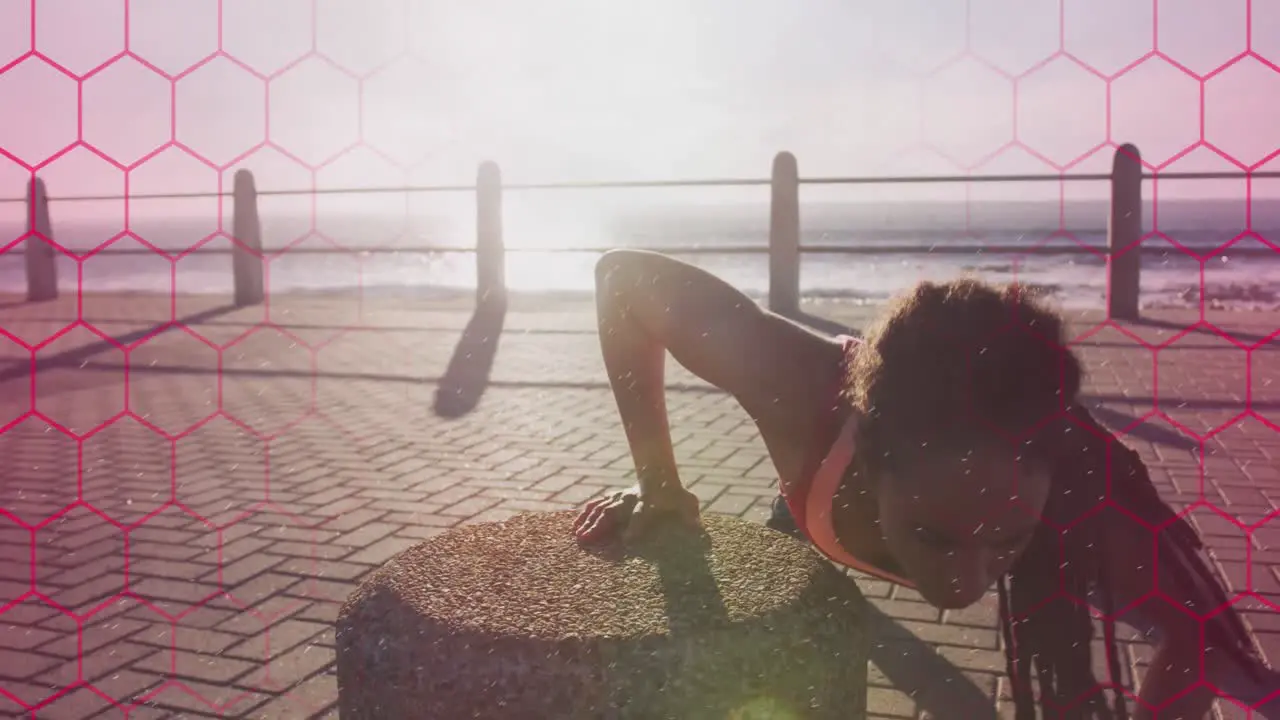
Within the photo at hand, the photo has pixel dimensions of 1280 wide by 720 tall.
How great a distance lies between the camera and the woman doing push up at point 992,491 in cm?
157

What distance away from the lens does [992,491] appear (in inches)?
61.3

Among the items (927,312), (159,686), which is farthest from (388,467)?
(927,312)

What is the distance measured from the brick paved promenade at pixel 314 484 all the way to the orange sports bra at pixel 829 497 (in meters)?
0.57

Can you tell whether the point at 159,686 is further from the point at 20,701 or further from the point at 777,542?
the point at 777,542

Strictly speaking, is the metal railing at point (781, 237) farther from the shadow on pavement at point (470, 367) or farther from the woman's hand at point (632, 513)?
the woman's hand at point (632, 513)

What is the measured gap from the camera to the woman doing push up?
61.9 inches
